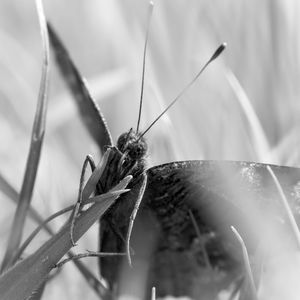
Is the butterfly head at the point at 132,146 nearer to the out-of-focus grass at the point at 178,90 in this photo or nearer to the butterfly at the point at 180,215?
the butterfly at the point at 180,215

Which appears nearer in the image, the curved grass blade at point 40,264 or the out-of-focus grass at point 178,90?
the curved grass blade at point 40,264

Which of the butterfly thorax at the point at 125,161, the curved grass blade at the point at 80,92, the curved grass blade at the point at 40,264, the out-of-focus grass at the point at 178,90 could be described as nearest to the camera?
the curved grass blade at the point at 40,264

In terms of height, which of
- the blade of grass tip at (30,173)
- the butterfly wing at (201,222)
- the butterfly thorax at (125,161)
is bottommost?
the butterfly wing at (201,222)

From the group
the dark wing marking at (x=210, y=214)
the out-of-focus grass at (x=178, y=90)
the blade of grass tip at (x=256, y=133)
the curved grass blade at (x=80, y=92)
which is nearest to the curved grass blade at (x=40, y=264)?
the dark wing marking at (x=210, y=214)

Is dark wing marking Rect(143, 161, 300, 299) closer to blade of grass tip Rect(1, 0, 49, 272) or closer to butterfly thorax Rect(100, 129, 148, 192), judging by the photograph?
butterfly thorax Rect(100, 129, 148, 192)

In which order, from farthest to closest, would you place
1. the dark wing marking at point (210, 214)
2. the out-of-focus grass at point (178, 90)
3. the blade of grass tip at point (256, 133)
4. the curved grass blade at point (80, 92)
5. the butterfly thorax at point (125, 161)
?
1. the out-of-focus grass at point (178, 90)
2. the blade of grass tip at point (256, 133)
3. the curved grass blade at point (80, 92)
4. the butterfly thorax at point (125, 161)
5. the dark wing marking at point (210, 214)

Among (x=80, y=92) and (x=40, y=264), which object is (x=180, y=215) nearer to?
(x=80, y=92)
